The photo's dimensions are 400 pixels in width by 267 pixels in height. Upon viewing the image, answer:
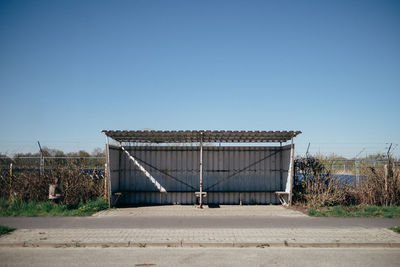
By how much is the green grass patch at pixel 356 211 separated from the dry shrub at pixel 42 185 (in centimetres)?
947

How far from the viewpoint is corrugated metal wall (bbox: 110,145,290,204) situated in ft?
50.3

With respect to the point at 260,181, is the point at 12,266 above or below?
below

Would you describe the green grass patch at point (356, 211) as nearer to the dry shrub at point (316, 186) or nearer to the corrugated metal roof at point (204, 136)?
the dry shrub at point (316, 186)

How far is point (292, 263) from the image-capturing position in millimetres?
6328

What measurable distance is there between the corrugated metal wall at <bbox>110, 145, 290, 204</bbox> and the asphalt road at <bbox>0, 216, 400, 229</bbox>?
4218mm

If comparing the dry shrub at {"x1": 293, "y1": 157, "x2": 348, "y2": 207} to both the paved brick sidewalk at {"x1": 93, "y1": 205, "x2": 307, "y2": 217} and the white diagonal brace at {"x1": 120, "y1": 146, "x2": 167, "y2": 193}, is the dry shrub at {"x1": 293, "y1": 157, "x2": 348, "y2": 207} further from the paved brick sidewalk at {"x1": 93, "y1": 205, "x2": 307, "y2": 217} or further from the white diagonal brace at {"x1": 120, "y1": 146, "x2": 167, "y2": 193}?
the white diagonal brace at {"x1": 120, "y1": 146, "x2": 167, "y2": 193}

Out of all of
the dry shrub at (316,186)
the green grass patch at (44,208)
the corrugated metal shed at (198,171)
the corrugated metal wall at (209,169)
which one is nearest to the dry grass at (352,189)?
the dry shrub at (316,186)

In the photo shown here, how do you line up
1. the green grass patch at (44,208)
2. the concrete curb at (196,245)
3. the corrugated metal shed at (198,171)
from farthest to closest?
the corrugated metal shed at (198,171) < the green grass patch at (44,208) < the concrete curb at (196,245)

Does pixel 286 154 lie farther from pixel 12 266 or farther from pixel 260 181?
pixel 12 266

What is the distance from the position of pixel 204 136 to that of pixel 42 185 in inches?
286

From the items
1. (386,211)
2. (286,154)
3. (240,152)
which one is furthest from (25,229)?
(386,211)

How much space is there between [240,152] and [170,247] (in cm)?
872

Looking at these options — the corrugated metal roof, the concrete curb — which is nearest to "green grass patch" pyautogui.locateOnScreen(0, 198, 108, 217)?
the corrugated metal roof

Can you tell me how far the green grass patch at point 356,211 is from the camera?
37.4 feet
